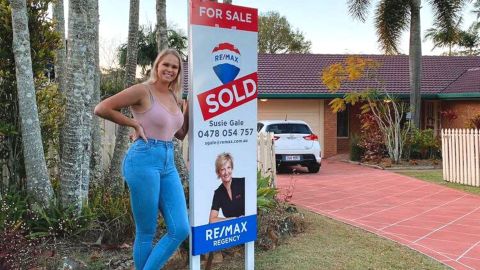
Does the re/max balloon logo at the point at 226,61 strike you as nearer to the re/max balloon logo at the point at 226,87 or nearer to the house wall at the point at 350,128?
the re/max balloon logo at the point at 226,87

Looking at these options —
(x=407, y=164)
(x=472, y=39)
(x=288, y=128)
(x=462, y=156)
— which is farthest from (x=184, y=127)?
(x=472, y=39)

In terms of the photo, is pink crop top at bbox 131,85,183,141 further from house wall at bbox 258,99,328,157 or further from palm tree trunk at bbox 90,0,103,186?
house wall at bbox 258,99,328,157

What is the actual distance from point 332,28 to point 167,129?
67.1 feet

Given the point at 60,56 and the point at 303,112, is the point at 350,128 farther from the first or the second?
the point at 60,56

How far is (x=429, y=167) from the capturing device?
16266 mm

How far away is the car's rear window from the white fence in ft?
12.8

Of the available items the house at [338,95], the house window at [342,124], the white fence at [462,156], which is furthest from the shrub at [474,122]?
the white fence at [462,156]

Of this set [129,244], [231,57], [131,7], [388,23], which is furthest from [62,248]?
[388,23]

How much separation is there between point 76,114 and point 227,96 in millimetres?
1954

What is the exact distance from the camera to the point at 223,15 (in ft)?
14.6

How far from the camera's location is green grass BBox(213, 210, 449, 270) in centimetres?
541

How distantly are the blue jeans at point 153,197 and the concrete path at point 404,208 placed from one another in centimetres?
326

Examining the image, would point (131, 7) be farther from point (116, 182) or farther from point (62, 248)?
point (62, 248)

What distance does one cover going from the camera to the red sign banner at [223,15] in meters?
4.25
